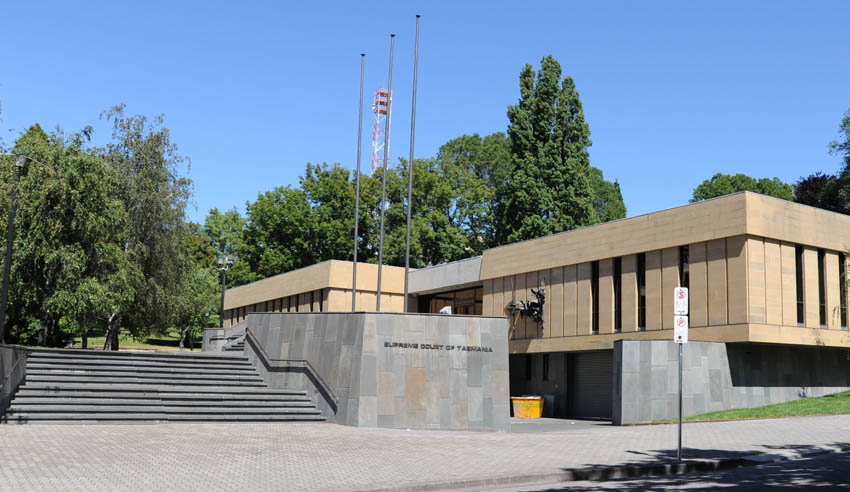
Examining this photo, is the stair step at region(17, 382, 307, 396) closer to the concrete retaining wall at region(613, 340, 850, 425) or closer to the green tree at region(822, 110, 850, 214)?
the concrete retaining wall at region(613, 340, 850, 425)

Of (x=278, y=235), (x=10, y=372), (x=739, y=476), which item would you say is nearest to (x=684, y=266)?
(x=739, y=476)

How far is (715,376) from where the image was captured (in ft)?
85.5

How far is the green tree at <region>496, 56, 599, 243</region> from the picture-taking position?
2085 inches

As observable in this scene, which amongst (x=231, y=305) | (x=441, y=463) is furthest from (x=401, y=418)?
(x=231, y=305)

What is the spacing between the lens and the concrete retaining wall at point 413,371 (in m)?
20.5

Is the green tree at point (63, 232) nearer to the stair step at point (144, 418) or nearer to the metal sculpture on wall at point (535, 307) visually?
the stair step at point (144, 418)

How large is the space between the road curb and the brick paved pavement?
12cm

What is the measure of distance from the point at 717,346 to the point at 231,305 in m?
40.5

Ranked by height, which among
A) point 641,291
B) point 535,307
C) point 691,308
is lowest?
point 691,308

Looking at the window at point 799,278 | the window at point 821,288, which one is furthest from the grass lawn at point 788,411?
the window at point 821,288

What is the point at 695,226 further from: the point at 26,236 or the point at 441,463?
the point at 26,236

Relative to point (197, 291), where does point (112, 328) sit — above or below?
below

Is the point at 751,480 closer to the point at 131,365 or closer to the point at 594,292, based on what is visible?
the point at 131,365

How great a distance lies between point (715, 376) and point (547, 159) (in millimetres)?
28955
